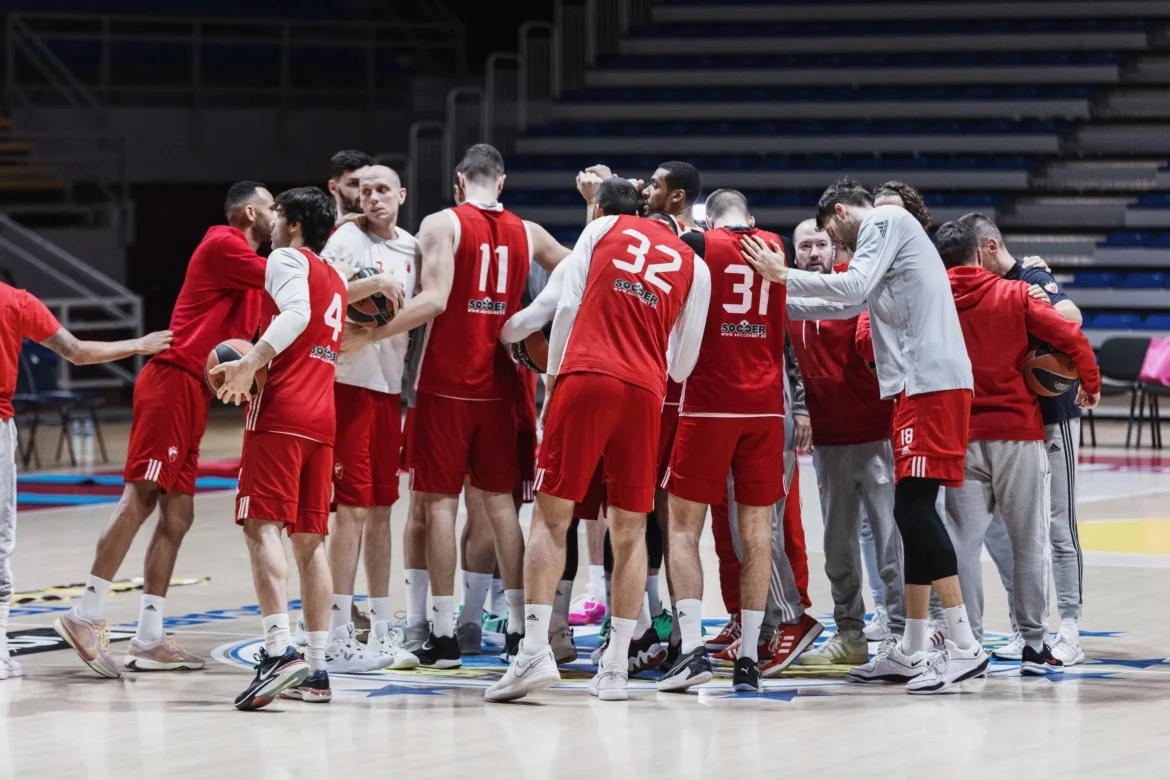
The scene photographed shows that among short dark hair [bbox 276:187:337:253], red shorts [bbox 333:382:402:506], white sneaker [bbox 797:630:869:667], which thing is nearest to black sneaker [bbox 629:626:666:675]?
white sneaker [bbox 797:630:869:667]

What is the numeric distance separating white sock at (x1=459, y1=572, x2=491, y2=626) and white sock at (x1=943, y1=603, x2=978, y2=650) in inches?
78.9

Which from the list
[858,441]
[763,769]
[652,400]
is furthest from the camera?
[858,441]

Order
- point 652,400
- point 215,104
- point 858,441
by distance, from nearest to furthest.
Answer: point 652,400 → point 858,441 → point 215,104

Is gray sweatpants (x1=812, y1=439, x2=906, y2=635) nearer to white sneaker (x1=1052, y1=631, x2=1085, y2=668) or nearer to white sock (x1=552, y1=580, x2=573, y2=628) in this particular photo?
white sneaker (x1=1052, y1=631, x2=1085, y2=668)

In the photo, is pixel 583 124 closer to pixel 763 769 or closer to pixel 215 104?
pixel 215 104

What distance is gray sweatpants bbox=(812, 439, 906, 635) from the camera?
22.8 ft

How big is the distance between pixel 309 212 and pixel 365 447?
106cm

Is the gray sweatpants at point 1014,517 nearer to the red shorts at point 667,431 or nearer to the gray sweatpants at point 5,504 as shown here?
the red shorts at point 667,431

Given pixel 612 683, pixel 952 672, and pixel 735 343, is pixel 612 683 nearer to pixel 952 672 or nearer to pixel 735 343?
pixel 952 672

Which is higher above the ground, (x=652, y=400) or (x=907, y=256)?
(x=907, y=256)

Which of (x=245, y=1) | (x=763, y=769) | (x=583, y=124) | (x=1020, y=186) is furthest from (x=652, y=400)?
(x=245, y=1)

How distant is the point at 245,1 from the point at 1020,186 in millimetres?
11246

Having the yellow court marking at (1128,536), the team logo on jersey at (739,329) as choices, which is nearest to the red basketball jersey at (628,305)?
the team logo on jersey at (739,329)

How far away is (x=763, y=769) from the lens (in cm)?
513
